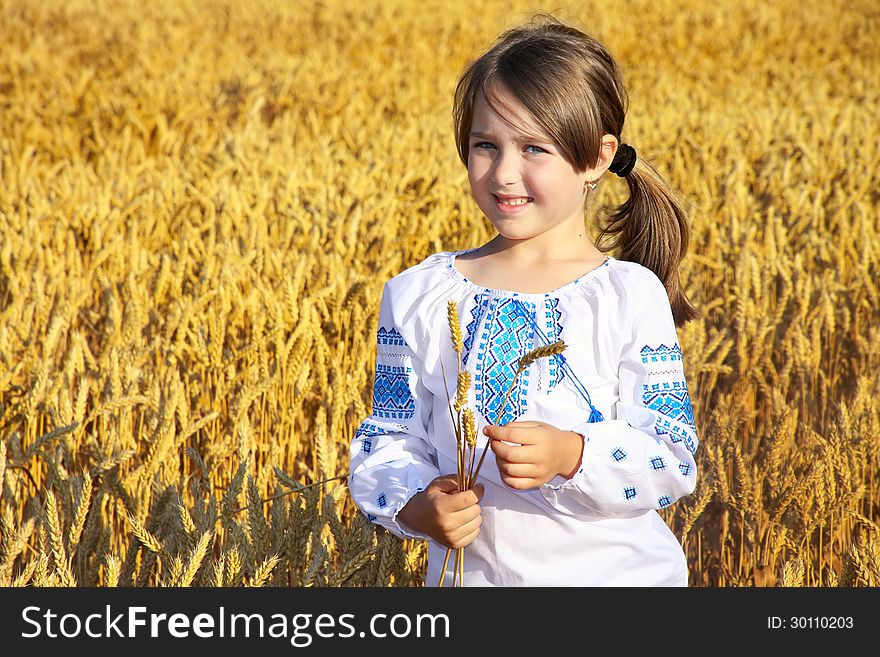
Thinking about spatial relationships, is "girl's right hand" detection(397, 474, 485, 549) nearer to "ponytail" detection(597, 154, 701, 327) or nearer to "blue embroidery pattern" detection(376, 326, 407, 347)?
"blue embroidery pattern" detection(376, 326, 407, 347)

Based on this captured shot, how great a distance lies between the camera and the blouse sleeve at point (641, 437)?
1326 millimetres

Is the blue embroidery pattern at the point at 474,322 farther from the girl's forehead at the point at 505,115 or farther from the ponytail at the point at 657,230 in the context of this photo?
the ponytail at the point at 657,230

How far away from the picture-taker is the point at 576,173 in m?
1.51

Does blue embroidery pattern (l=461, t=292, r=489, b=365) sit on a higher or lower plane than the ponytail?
lower

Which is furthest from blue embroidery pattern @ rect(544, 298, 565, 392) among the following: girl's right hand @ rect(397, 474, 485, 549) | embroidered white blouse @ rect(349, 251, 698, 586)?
girl's right hand @ rect(397, 474, 485, 549)

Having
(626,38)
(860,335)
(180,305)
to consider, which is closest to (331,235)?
(180,305)

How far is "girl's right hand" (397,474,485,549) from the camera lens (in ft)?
4.09

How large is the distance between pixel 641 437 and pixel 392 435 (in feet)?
1.07

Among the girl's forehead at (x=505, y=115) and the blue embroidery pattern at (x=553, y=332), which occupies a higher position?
the girl's forehead at (x=505, y=115)

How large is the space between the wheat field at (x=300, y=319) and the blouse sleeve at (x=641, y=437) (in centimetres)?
33

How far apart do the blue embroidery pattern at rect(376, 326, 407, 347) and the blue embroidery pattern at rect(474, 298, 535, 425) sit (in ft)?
0.38

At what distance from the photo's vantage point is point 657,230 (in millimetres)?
1706

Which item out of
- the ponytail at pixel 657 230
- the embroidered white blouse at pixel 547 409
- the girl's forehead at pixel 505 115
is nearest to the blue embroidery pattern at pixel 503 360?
the embroidered white blouse at pixel 547 409
